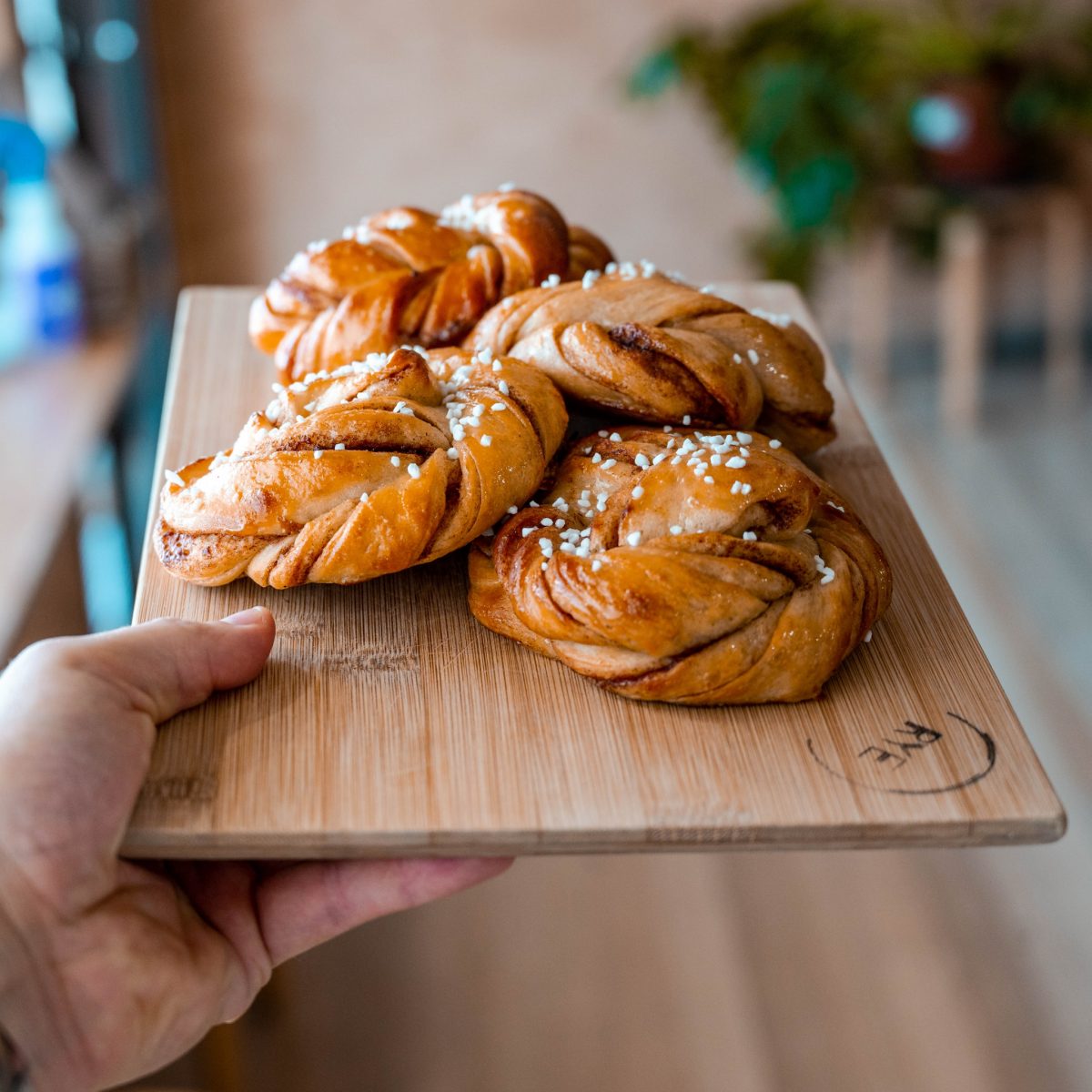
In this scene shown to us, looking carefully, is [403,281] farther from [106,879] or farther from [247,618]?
[106,879]

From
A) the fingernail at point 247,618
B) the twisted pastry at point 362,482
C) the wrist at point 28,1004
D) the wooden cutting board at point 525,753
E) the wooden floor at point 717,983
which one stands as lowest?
the wooden floor at point 717,983

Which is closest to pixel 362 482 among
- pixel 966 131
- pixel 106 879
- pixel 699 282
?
pixel 106 879

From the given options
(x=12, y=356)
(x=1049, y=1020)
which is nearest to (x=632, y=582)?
(x=1049, y=1020)

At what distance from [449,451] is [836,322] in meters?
3.42

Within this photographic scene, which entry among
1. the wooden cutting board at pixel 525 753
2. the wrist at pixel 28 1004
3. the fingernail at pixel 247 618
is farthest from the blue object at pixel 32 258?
the wrist at pixel 28 1004

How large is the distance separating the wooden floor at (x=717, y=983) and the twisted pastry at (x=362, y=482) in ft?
3.63

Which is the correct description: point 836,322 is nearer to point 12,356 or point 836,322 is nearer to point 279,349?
point 12,356

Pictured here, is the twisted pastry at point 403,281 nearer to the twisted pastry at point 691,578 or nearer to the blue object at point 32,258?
the twisted pastry at point 691,578

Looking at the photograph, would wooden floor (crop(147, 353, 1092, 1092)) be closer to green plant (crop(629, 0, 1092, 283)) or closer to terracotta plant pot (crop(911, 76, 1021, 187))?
green plant (crop(629, 0, 1092, 283))

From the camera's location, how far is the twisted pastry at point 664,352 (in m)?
1.24

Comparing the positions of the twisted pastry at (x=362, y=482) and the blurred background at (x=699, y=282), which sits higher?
the twisted pastry at (x=362, y=482)

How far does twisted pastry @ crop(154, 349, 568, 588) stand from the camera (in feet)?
3.63

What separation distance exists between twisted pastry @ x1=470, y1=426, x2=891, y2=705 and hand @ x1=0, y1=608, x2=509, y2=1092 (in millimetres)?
232

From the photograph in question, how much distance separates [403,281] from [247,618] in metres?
0.47
